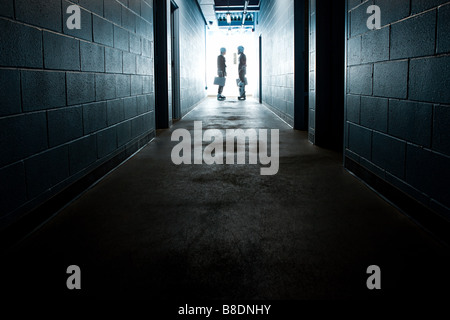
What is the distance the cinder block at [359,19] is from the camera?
2775 millimetres

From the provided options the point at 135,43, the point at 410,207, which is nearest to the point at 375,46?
the point at 410,207

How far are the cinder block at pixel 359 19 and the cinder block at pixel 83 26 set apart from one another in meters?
1.91

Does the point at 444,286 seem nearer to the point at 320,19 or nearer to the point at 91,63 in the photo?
→ the point at 91,63

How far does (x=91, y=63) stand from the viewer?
2803 mm

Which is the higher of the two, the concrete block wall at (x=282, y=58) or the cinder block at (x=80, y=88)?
the concrete block wall at (x=282, y=58)

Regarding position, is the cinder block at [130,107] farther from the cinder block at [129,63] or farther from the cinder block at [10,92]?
the cinder block at [10,92]

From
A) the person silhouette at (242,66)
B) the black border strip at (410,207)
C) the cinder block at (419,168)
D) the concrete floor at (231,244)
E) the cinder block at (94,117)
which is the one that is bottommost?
the concrete floor at (231,244)

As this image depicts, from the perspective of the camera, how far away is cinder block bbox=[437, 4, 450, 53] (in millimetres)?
1731

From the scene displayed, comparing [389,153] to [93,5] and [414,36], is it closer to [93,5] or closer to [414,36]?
[414,36]

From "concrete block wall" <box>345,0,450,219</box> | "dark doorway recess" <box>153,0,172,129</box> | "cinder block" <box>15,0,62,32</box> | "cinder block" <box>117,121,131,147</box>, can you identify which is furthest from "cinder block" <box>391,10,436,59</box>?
"dark doorway recess" <box>153,0,172,129</box>

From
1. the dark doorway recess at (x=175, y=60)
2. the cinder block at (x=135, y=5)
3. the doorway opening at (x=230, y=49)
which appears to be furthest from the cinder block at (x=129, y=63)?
the doorway opening at (x=230, y=49)

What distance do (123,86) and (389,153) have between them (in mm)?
2402

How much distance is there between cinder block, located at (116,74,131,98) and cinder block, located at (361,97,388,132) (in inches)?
80.4

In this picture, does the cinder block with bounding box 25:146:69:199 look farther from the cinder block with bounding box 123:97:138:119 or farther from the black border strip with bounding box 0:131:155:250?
the cinder block with bounding box 123:97:138:119
